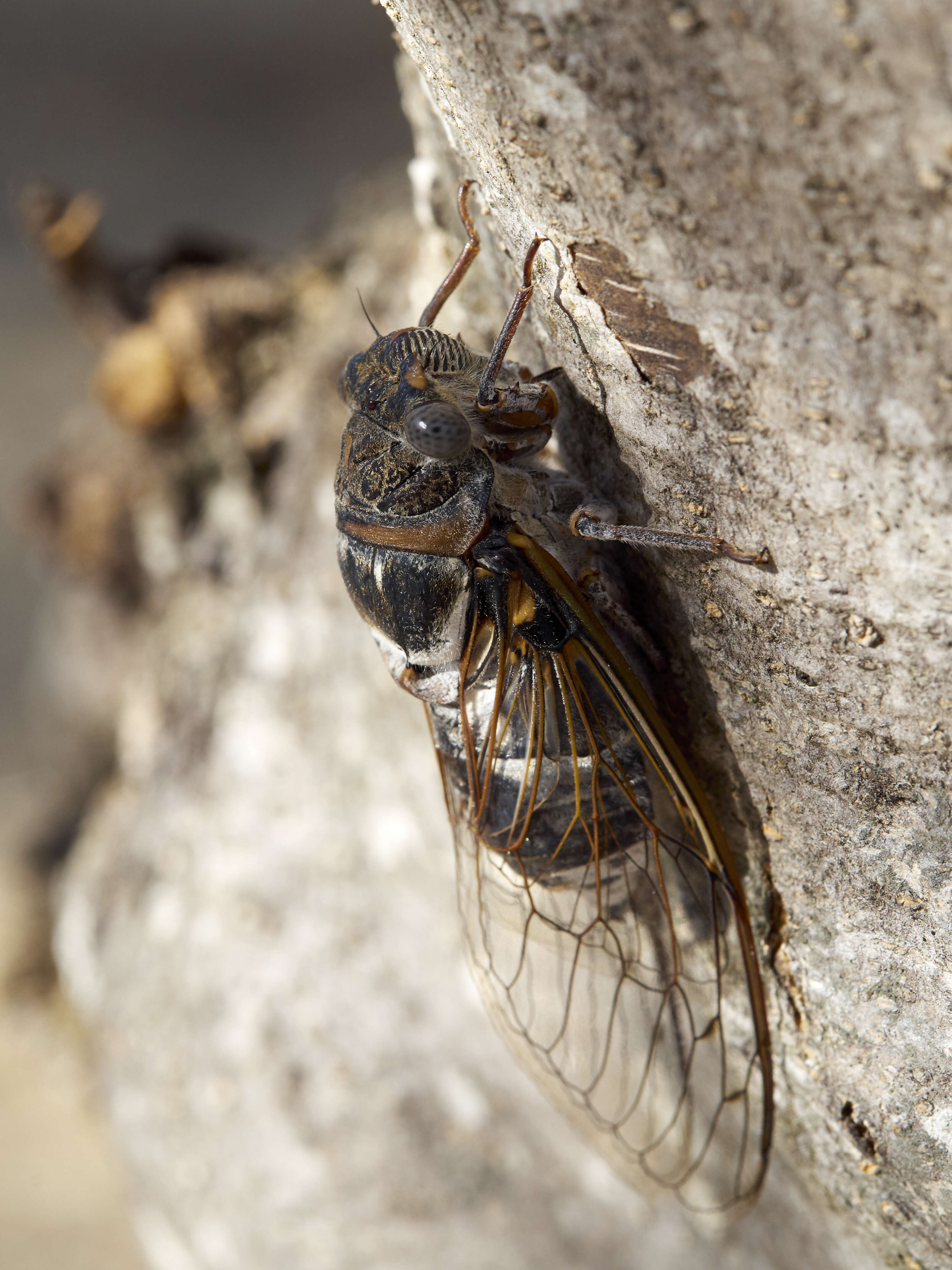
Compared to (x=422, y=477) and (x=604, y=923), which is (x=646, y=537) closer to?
(x=422, y=477)

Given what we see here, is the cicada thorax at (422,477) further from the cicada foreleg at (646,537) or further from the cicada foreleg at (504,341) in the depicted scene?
the cicada foreleg at (646,537)

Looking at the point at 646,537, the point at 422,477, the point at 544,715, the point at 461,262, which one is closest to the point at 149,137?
the point at 461,262

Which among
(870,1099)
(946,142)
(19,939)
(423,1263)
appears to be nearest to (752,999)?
(870,1099)

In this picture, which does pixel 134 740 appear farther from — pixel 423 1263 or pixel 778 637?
pixel 778 637

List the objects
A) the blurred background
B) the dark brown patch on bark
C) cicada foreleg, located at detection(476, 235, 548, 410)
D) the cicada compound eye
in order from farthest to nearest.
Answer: the blurred background, the cicada compound eye, cicada foreleg, located at detection(476, 235, 548, 410), the dark brown patch on bark

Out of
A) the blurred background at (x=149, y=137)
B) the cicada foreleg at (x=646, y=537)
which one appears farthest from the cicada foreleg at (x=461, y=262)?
the blurred background at (x=149, y=137)

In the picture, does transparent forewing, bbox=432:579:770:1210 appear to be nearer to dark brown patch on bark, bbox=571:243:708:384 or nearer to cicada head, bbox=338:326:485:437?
cicada head, bbox=338:326:485:437

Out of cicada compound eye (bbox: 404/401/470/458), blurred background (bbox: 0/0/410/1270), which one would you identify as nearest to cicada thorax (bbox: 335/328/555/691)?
cicada compound eye (bbox: 404/401/470/458)
